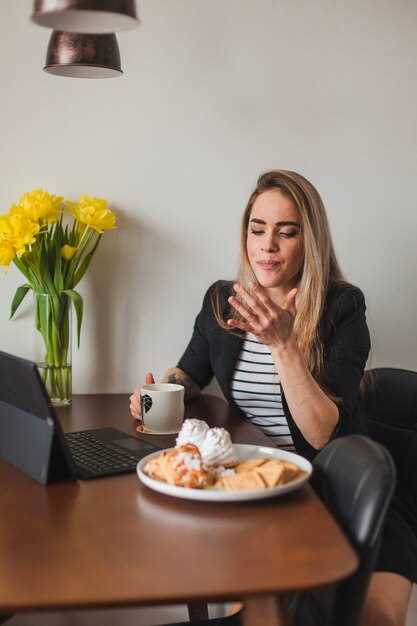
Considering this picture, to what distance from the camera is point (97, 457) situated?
62.1 inches

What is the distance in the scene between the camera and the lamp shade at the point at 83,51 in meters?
1.85

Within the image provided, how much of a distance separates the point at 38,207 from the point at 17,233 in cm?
9

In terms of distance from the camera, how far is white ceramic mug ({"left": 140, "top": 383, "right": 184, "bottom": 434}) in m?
1.78

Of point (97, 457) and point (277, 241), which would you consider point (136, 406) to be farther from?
point (277, 241)

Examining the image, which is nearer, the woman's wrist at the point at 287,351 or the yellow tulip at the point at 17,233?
the woman's wrist at the point at 287,351

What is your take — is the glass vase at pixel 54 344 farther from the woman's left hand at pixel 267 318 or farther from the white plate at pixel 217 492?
the white plate at pixel 217 492

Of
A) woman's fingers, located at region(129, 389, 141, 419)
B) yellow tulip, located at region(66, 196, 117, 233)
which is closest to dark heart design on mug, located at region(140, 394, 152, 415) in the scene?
Answer: woman's fingers, located at region(129, 389, 141, 419)

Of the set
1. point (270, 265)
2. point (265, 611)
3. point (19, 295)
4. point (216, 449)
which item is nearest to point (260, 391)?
point (270, 265)

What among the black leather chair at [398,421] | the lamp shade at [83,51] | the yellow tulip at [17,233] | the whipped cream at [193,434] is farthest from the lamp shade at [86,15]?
the black leather chair at [398,421]

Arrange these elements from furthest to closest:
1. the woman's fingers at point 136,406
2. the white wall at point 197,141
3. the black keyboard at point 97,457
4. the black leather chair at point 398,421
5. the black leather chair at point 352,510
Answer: the white wall at point 197,141, the black leather chair at point 398,421, the woman's fingers at point 136,406, the black keyboard at point 97,457, the black leather chair at point 352,510

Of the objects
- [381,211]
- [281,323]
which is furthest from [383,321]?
[281,323]

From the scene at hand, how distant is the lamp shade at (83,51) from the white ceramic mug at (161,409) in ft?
2.29

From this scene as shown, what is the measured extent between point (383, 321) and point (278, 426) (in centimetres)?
56

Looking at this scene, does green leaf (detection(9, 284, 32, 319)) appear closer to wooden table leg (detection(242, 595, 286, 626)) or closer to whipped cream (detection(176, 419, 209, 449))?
whipped cream (detection(176, 419, 209, 449))
